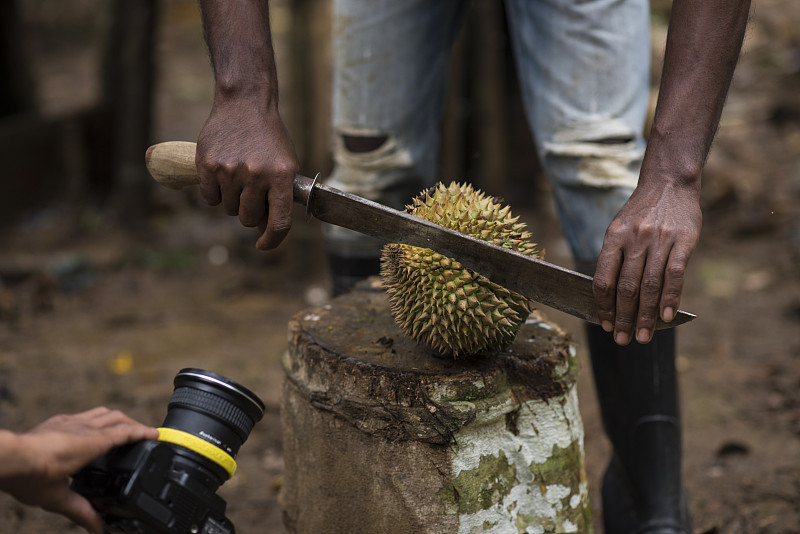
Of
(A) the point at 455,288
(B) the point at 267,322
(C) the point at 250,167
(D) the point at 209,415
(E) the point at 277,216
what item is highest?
(C) the point at 250,167

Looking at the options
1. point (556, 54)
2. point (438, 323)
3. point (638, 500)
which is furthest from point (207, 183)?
point (638, 500)

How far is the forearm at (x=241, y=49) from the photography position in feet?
6.17

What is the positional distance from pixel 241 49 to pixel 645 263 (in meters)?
1.09

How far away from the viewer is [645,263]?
1609mm

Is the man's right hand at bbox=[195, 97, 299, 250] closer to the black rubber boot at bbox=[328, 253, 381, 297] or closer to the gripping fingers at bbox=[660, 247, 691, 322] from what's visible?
the black rubber boot at bbox=[328, 253, 381, 297]

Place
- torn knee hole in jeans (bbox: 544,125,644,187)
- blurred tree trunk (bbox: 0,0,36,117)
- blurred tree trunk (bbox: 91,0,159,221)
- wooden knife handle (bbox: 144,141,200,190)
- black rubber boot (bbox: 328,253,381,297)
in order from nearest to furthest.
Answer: wooden knife handle (bbox: 144,141,200,190)
torn knee hole in jeans (bbox: 544,125,644,187)
black rubber boot (bbox: 328,253,381,297)
blurred tree trunk (bbox: 91,0,159,221)
blurred tree trunk (bbox: 0,0,36,117)

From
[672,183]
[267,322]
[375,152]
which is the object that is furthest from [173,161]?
[267,322]

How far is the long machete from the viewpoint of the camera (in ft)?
5.52

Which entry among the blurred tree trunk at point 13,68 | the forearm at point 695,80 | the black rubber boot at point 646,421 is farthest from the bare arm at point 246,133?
the blurred tree trunk at point 13,68

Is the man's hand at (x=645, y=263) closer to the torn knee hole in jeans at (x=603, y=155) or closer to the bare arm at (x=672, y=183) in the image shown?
the bare arm at (x=672, y=183)

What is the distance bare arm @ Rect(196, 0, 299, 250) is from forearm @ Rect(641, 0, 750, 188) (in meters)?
0.84

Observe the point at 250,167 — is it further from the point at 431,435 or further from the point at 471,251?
the point at 431,435

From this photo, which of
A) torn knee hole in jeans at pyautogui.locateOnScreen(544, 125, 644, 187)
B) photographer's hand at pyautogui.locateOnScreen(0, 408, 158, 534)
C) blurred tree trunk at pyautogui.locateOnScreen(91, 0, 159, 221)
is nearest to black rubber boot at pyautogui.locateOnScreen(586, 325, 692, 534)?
torn knee hole in jeans at pyautogui.locateOnScreen(544, 125, 644, 187)

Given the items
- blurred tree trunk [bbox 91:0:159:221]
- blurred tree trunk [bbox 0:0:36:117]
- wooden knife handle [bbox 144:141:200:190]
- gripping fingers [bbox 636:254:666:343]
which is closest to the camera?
gripping fingers [bbox 636:254:666:343]
